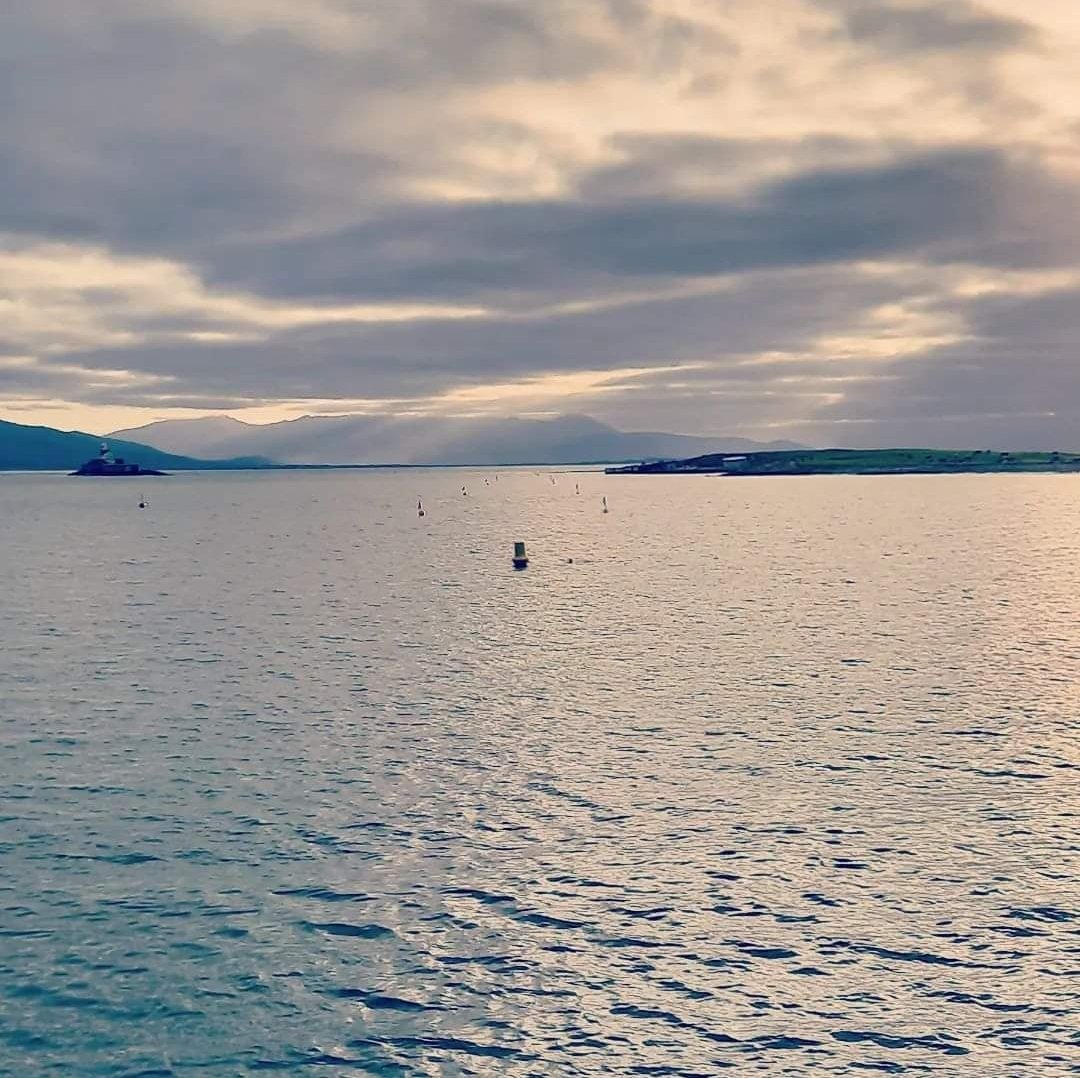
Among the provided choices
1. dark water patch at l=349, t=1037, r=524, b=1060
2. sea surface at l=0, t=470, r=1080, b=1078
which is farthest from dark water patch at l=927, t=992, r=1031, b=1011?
dark water patch at l=349, t=1037, r=524, b=1060

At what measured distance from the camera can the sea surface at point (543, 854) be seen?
24.7m

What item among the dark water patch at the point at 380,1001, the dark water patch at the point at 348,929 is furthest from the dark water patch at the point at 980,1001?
the dark water patch at the point at 348,929

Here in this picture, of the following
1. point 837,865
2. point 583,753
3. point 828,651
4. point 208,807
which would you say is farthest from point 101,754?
point 828,651

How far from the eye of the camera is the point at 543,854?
35.5 meters

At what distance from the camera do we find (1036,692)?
59.2 metres

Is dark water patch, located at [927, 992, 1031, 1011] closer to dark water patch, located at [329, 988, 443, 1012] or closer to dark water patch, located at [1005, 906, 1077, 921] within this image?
dark water patch, located at [1005, 906, 1077, 921]

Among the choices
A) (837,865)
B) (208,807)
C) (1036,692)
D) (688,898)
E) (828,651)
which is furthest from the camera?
(828,651)

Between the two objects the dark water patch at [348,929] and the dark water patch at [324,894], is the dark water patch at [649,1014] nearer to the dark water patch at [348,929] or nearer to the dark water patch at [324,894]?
the dark water patch at [348,929]

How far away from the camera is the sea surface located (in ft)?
81.1

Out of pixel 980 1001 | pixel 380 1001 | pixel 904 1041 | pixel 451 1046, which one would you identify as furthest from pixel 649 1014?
pixel 980 1001

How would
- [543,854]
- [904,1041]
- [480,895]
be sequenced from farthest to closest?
[543,854], [480,895], [904,1041]

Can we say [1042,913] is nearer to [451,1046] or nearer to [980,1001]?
[980,1001]

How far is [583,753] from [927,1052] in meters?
25.1

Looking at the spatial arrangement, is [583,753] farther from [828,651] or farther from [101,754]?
[828,651]
